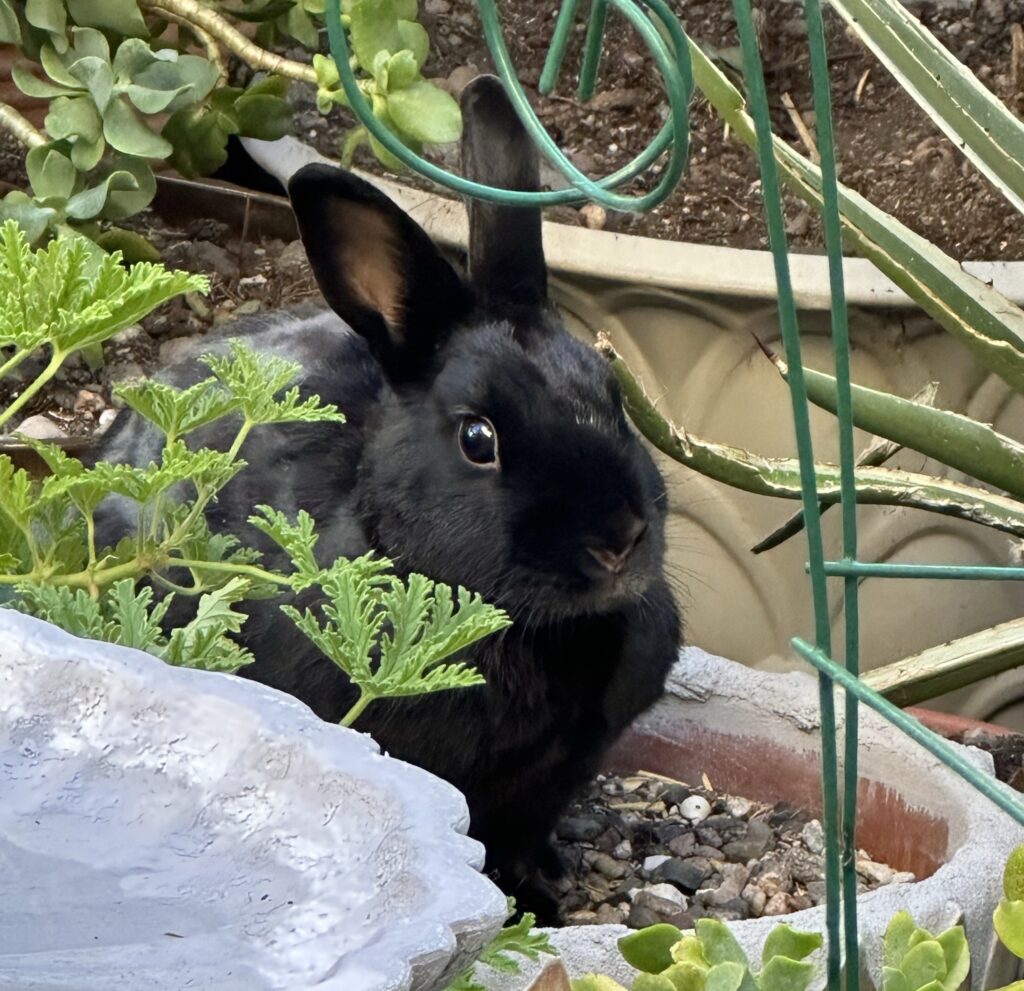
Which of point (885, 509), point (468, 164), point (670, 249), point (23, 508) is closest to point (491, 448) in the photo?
point (468, 164)

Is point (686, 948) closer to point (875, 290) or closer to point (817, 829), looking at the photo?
point (817, 829)

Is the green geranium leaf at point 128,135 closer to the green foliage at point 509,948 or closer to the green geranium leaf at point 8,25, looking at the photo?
the green geranium leaf at point 8,25

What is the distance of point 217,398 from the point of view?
3.89 feet

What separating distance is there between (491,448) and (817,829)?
722mm

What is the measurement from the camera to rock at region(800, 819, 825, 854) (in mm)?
1970

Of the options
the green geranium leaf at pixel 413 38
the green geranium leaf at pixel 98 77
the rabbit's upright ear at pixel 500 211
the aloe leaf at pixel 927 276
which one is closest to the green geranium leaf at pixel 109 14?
the green geranium leaf at pixel 98 77

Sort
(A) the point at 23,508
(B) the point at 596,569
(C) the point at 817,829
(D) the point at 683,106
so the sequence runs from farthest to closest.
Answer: (C) the point at 817,829
(B) the point at 596,569
(A) the point at 23,508
(D) the point at 683,106

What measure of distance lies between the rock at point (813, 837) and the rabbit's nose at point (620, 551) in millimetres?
604

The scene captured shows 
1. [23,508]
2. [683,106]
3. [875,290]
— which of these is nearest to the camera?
[683,106]

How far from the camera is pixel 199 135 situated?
107 inches

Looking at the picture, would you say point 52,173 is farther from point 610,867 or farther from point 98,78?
point 610,867

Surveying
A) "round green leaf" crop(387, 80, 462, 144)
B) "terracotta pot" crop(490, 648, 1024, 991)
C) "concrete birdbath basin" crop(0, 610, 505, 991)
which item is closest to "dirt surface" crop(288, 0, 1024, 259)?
"round green leaf" crop(387, 80, 462, 144)

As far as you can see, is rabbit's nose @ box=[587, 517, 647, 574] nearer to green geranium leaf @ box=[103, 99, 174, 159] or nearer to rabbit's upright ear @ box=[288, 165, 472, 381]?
rabbit's upright ear @ box=[288, 165, 472, 381]

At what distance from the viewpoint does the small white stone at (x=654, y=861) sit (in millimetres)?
1943
